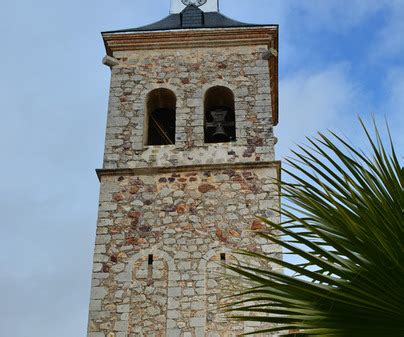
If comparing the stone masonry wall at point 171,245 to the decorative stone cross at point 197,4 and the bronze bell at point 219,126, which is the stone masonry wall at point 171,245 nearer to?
the bronze bell at point 219,126

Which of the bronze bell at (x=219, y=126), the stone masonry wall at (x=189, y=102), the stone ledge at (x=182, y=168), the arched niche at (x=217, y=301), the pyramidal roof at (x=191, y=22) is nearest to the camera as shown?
the arched niche at (x=217, y=301)

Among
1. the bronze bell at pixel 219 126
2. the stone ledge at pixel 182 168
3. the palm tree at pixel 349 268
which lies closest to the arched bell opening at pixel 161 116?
the bronze bell at pixel 219 126

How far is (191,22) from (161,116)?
2399 millimetres

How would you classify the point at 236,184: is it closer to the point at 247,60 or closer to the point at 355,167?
the point at 247,60

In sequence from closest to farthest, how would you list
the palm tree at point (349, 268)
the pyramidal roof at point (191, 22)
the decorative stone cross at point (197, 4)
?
the palm tree at point (349, 268) < the pyramidal roof at point (191, 22) < the decorative stone cross at point (197, 4)

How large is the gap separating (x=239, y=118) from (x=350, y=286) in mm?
7562

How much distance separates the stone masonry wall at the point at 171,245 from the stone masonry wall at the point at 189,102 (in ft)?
1.12

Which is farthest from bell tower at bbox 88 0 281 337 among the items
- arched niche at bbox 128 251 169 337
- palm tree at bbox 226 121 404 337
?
palm tree at bbox 226 121 404 337

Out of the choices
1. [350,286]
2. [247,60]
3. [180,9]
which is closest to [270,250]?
[247,60]

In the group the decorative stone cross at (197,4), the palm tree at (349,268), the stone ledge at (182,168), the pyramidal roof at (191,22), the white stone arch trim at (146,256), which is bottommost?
the palm tree at (349,268)

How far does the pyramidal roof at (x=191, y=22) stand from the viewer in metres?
12.2

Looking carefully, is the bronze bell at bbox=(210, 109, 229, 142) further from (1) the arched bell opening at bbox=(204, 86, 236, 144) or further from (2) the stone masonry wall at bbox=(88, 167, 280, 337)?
(2) the stone masonry wall at bbox=(88, 167, 280, 337)

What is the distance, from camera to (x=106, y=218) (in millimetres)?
9727

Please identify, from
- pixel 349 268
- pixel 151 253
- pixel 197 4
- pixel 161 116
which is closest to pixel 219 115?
pixel 161 116
